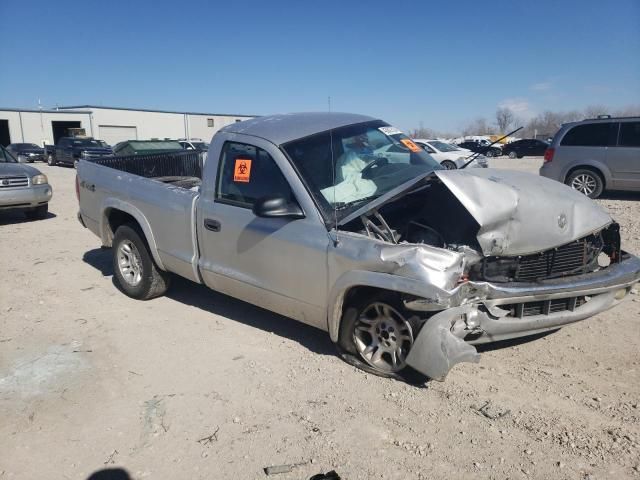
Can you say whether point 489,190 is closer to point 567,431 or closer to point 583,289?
point 583,289

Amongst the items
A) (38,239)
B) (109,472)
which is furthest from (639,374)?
(38,239)

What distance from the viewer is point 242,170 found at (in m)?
4.13

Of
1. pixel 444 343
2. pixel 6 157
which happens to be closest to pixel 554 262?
pixel 444 343

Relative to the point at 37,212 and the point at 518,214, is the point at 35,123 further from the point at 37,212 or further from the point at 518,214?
the point at 518,214

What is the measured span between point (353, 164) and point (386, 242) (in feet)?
3.21

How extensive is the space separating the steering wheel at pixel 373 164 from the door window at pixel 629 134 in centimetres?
893

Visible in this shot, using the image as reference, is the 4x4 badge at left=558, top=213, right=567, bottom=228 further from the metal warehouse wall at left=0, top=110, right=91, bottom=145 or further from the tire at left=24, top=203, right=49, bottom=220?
the metal warehouse wall at left=0, top=110, right=91, bottom=145

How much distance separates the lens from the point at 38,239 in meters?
8.48

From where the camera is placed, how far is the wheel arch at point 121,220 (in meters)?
4.94

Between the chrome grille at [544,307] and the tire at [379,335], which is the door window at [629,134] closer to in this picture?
the chrome grille at [544,307]

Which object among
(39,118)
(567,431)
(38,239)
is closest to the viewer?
(567,431)

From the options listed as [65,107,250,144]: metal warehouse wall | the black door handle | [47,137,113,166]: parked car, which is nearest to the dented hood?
the black door handle

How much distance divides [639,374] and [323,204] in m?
2.60

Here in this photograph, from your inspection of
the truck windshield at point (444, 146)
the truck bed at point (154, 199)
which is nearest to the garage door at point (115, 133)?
the truck windshield at point (444, 146)
